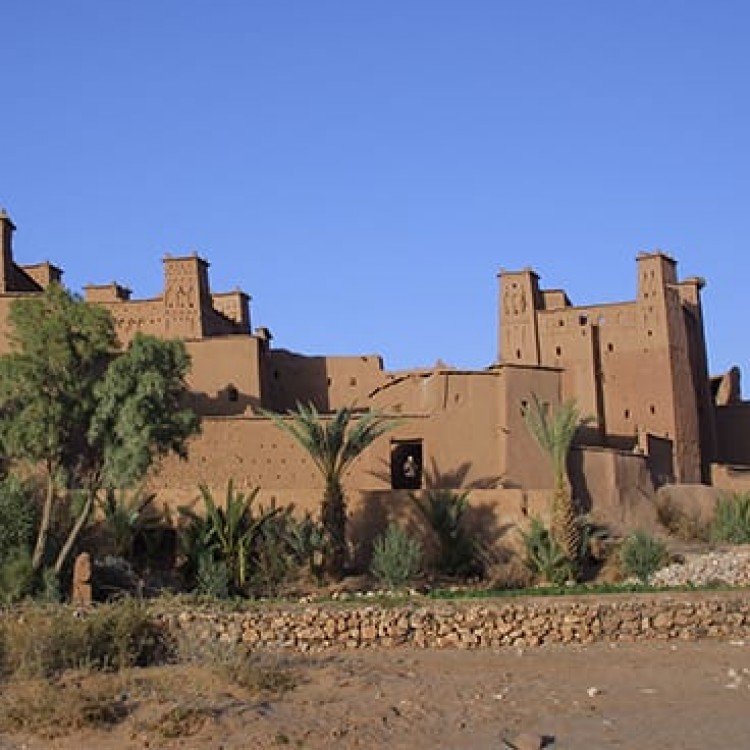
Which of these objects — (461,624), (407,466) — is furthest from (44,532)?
(407,466)

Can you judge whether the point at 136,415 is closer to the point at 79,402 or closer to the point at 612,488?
the point at 79,402

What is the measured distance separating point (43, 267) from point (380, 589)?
2010 centimetres

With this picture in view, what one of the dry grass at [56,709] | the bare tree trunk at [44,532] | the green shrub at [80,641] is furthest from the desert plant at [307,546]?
the dry grass at [56,709]

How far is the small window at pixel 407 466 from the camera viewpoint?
31250 millimetres

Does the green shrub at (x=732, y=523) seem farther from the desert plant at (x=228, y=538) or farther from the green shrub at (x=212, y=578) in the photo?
the green shrub at (x=212, y=578)

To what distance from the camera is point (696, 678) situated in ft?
45.2

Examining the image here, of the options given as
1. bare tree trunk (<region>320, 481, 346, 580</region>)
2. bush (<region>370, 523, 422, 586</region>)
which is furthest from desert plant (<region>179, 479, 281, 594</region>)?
bush (<region>370, 523, 422, 586</region>)

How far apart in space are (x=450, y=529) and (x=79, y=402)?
8.44 metres

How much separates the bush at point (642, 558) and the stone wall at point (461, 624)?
6064 mm

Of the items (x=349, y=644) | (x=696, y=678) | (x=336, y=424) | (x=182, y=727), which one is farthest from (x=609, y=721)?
(x=336, y=424)

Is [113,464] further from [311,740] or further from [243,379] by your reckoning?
[243,379]

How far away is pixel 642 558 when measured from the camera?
2280 centimetres

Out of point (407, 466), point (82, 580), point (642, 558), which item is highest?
point (407, 466)

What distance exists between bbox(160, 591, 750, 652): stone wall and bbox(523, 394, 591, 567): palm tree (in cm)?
710
